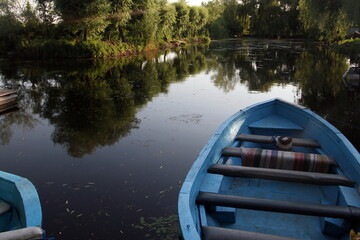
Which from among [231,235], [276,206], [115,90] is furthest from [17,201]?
[115,90]

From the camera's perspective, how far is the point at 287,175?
14.5 ft

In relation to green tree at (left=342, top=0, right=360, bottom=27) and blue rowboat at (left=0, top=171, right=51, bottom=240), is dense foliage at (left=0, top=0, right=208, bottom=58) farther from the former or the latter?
blue rowboat at (left=0, top=171, right=51, bottom=240)

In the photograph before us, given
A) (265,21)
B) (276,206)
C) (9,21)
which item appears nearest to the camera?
(276,206)

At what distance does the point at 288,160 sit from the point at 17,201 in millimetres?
3925

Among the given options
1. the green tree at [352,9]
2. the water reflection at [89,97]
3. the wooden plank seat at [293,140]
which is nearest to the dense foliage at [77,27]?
the water reflection at [89,97]

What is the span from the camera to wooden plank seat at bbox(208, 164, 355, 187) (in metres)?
4.34

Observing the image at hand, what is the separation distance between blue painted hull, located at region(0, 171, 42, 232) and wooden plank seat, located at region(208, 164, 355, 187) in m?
2.35

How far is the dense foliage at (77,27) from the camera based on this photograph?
3039 cm

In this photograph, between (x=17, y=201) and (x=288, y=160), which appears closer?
(x=17, y=201)

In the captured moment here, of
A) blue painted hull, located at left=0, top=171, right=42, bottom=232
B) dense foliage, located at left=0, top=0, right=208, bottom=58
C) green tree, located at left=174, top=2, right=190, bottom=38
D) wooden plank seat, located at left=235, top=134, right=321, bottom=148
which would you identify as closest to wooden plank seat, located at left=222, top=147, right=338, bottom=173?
wooden plank seat, located at left=235, top=134, right=321, bottom=148

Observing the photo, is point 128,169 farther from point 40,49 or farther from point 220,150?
point 40,49

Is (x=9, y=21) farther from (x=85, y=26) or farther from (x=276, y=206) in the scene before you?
(x=276, y=206)

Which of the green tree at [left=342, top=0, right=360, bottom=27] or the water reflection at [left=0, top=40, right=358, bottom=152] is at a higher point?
the green tree at [left=342, top=0, right=360, bottom=27]

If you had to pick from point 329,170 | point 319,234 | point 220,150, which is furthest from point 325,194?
point 220,150
